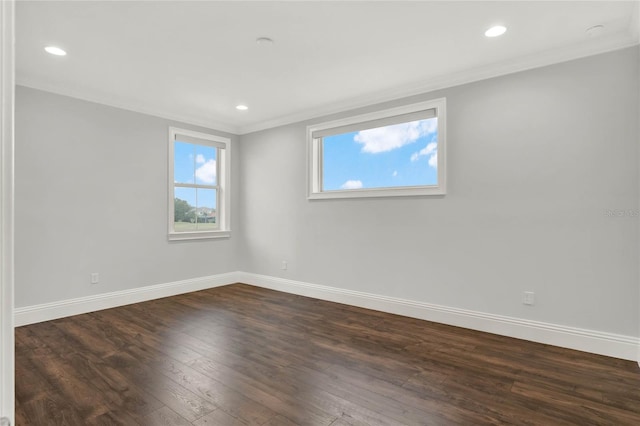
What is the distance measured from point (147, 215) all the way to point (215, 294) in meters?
1.42

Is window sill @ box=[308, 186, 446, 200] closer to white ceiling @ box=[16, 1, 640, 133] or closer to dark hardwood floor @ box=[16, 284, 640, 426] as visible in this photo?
white ceiling @ box=[16, 1, 640, 133]

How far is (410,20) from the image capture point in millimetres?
2520

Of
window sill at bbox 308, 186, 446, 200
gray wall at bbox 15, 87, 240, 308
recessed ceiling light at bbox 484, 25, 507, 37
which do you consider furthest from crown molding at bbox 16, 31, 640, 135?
window sill at bbox 308, 186, 446, 200

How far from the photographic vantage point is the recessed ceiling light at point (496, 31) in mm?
2611

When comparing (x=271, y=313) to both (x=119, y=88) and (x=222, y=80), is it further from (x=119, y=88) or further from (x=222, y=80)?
(x=119, y=88)

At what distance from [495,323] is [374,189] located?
6.26 feet

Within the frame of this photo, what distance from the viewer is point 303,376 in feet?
7.93

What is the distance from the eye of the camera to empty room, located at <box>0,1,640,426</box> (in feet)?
7.51

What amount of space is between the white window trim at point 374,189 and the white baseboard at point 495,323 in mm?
1226

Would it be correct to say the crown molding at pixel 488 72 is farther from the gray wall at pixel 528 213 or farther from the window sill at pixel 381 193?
the window sill at pixel 381 193

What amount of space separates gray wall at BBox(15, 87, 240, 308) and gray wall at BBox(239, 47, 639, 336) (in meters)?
2.59

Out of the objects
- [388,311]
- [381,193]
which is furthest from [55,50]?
[388,311]

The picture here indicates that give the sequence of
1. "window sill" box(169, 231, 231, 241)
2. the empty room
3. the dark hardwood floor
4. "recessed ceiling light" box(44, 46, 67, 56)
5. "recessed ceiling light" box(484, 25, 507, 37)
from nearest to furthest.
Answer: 1. the dark hardwood floor
2. the empty room
3. "recessed ceiling light" box(484, 25, 507, 37)
4. "recessed ceiling light" box(44, 46, 67, 56)
5. "window sill" box(169, 231, 231, 241)

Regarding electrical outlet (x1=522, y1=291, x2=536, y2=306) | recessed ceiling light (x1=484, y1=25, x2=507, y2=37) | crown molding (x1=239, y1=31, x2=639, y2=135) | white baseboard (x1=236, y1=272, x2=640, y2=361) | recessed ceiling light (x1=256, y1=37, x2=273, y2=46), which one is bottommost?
white baseboard (x1=236, y1=272, x2=640, y2=361)
